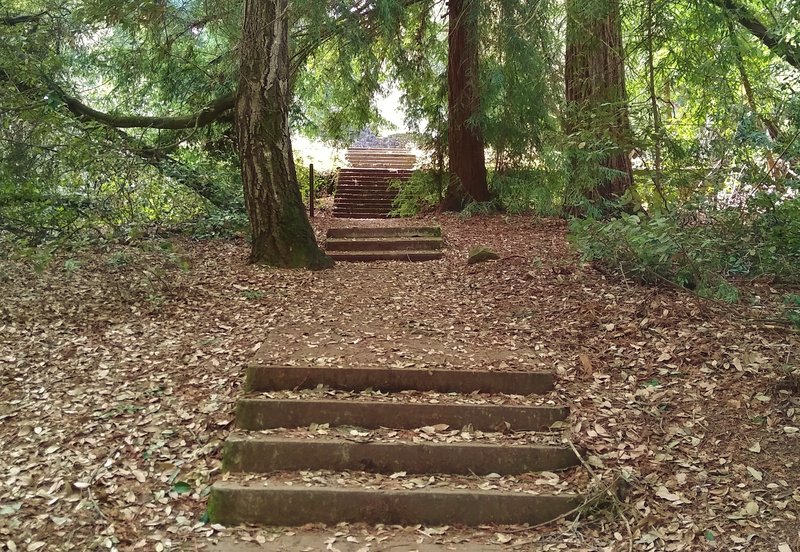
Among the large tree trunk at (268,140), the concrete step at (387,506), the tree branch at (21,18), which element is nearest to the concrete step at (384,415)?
the concrete step at (387,506)

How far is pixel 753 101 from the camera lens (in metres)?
6.33

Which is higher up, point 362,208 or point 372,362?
point 362,208

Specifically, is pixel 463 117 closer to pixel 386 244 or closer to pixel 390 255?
pixel 386 244

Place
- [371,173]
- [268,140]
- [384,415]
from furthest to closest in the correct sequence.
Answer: [371,173]
[268,140]
[384,415]

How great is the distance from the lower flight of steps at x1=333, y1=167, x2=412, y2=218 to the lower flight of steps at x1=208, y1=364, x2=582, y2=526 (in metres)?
9.04

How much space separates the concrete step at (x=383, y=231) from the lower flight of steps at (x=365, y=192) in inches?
186

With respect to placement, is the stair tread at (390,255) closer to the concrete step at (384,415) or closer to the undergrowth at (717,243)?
the undergrowth at (717,243)

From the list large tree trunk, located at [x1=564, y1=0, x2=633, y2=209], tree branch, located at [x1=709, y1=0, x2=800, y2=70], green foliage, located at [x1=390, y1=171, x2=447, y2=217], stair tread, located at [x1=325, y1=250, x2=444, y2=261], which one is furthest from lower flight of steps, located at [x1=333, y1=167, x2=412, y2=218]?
tree branch, located at [x1=709, y1=0, x2=800, y2=70]

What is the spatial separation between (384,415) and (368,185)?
1114 cm

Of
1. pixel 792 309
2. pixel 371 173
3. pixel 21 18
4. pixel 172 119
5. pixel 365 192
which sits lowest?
pixel 792 309

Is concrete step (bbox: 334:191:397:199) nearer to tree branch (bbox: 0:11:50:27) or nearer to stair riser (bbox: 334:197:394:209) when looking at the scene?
stair riser (bbox: 334:197:394:209)

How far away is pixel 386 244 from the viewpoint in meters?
7.63

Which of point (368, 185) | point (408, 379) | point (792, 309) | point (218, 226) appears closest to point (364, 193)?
point (368, 185)

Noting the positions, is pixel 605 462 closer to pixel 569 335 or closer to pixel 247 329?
pixel 569 335
